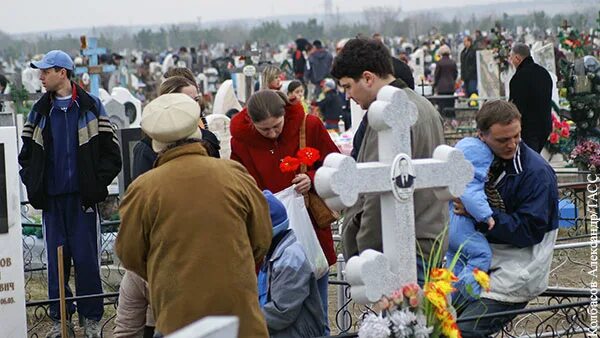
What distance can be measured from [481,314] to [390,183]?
3.88 ft

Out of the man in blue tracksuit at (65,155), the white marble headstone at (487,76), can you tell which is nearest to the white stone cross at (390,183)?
the man in blue tracksuit at (65,155)

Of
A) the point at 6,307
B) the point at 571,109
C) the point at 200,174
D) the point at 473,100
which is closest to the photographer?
the point at 200,174

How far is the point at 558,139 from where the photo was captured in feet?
47.9

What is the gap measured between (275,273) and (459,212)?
86 centimetres

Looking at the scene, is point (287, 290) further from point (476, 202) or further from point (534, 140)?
point (534, 140)

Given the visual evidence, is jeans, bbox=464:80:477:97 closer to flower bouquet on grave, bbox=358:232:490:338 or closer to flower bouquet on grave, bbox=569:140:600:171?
flower bouquet on grave, bbox=569:140:600:171

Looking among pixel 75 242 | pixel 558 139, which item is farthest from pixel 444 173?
pixel 558 139

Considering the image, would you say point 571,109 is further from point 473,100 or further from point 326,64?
point 326,64

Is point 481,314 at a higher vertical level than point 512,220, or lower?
lower

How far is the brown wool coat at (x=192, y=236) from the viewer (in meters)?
4.55

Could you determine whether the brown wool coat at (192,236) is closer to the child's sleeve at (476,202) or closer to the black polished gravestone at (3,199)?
the child's sleeve at (476,202)

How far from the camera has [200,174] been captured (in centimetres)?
458

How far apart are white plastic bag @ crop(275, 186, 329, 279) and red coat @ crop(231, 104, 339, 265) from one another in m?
0.12

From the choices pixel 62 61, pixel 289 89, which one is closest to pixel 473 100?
pixel 289 89
